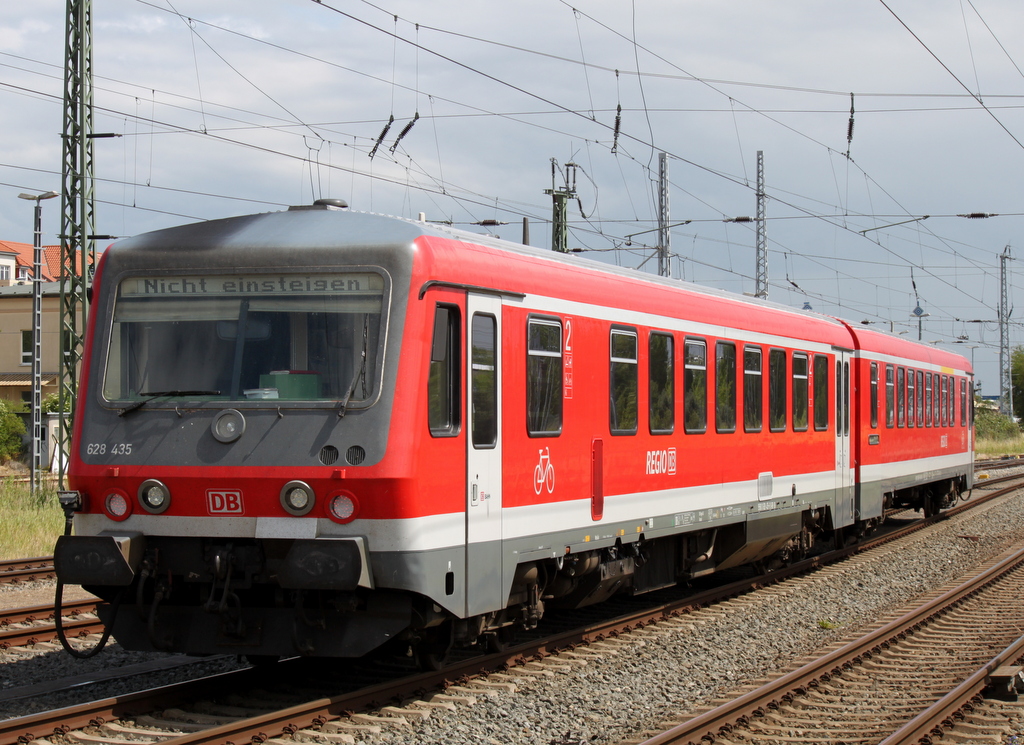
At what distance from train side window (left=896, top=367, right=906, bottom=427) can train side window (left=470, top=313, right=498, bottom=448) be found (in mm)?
11961

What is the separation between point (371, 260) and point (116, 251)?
185cm

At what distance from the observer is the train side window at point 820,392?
577 inches

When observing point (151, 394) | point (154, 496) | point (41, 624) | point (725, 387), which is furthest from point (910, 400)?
point (154, 496)

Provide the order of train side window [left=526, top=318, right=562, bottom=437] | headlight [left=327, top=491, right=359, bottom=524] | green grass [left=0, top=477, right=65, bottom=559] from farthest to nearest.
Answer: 1. green grass [left=0, top=477, right=65, bottom=559]
2. train side window [left=526, top=318, right=562, bottom=437]
3. headlight [left=327, top=491, right=359, bottom=524]

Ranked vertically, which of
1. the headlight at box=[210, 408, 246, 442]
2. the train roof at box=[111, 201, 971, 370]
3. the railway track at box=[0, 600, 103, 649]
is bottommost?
the railway track at box=[0, 600, 103, 649]

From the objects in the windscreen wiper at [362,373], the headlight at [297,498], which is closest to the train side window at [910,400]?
the windscreen wiper at [362,373]

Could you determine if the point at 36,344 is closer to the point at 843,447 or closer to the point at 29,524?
the point at 29,524

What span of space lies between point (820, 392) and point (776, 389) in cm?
174

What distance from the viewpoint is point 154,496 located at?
7457 millimetres

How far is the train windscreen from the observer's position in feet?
24.2

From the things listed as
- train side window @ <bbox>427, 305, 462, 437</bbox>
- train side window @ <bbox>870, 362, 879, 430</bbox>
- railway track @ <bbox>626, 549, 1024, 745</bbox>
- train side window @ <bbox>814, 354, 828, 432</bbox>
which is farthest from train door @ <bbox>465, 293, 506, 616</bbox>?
train side window @ <bbox>870, 362, 879, 430</bbox>

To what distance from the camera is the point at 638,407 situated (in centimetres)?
1022

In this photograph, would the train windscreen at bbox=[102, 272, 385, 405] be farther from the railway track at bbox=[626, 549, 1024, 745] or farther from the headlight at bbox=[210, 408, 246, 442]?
the railway track at bbox=[626, 549, 1024, 745]

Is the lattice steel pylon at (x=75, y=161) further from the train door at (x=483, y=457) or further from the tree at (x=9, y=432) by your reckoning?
the tree at (x=9, y=432)
